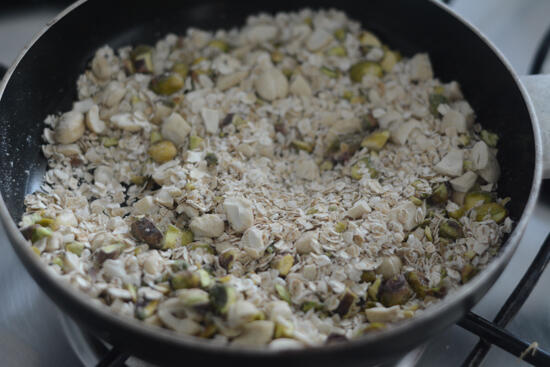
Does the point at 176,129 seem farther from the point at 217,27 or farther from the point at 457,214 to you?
the point at 457,214

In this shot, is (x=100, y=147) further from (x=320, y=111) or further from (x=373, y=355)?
(x=373, y=355)

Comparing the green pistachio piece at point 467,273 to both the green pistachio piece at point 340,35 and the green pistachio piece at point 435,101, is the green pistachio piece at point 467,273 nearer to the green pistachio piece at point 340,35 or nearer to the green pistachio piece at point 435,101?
the green pistachio piece at point 435,101

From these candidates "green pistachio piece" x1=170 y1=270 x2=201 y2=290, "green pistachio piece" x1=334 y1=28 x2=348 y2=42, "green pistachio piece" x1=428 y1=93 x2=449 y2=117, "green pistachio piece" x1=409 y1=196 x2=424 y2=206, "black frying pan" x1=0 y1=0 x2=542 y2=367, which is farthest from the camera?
"green pistachio piece" x1=334 y1=28 x2=348 y2=42

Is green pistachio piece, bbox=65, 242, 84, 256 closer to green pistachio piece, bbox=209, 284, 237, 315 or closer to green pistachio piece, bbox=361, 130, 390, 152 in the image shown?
green pistachio piece, bbox=209, 284, 237, 315

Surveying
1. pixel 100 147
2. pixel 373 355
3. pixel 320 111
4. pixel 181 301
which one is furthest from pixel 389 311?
pixel 100 147

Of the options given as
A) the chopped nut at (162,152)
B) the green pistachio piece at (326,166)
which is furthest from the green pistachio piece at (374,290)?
the chopped nut at (162,152)

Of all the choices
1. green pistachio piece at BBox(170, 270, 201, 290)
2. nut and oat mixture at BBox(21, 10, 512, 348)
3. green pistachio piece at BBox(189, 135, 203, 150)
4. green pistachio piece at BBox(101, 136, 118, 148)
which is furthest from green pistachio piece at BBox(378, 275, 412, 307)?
green pistachio piece at BBox(101, 136, 118, 148)
